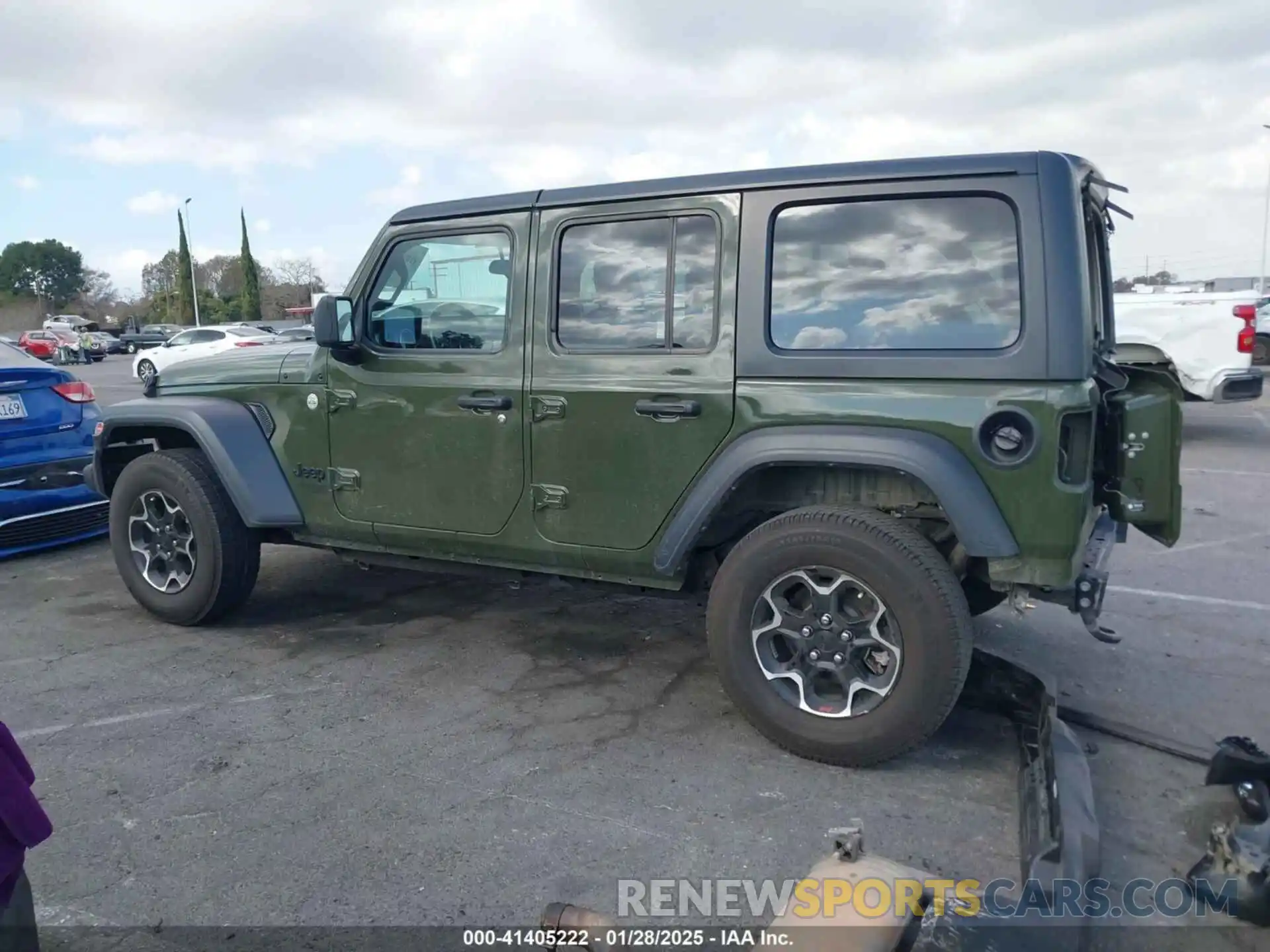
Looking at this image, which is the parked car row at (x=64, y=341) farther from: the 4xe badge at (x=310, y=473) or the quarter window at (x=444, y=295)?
the quarter window at (x=444, y=295)

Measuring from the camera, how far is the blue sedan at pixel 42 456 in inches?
A: 239

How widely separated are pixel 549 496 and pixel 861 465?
4.21 ft

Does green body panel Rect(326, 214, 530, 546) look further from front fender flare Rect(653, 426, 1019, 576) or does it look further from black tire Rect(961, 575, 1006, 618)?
black tire Rect(961, 575, 1006, 618)

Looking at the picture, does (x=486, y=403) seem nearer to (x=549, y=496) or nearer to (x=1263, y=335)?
(x=549, y=496)

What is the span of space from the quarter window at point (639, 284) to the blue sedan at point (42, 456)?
3667 millimetres

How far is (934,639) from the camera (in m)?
3.23

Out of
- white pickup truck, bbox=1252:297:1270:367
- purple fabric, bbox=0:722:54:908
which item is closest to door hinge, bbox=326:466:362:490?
purple fabric, bbox=0:722:54:908

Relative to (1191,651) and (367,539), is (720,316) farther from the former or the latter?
(1191,651)

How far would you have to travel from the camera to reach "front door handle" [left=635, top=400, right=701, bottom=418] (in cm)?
365

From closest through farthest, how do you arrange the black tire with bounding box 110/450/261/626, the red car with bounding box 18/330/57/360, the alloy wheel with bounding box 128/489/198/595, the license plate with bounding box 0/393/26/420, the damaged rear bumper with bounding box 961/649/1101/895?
the damaged rear bumper with bounding box 961/649/1101/895, the black tire with bounding box 110/450/261/626, the alloy wheel with bounding box 128/489/198/595, the license plate with bounding box 0/393/26/420, the red car with bounding box 18/330/57/360

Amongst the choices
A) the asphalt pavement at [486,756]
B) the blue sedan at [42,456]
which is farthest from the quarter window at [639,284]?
the blue sedan at [42,456]

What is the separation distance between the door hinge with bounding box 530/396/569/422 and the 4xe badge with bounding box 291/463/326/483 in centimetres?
117

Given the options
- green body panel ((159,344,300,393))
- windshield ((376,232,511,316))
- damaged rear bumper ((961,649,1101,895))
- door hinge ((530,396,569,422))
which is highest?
windshield ((376,232,511,316))

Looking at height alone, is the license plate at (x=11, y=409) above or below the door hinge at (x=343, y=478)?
above
